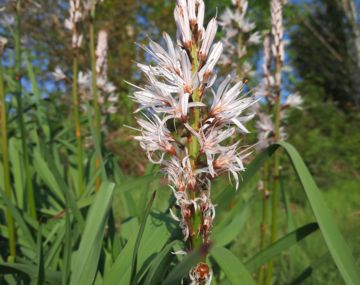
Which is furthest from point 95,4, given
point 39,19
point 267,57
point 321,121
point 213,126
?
point 321,121

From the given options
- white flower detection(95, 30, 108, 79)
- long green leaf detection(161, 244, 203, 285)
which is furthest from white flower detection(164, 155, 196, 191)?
white flower detection(95, 30, 108, 79)

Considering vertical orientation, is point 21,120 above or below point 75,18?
below

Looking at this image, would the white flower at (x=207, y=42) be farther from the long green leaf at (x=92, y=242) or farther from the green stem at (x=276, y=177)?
the green stem at (x=276, y=177)

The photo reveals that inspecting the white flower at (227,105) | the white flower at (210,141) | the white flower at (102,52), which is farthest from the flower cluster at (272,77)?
the white flower at (102,52)

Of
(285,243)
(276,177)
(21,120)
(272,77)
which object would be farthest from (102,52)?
(285,243)

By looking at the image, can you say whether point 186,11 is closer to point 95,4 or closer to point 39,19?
point 95,4

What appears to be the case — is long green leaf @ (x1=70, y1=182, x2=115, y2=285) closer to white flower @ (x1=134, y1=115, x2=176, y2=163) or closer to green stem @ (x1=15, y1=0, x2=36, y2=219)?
white flower @ (x1=134, y1=115, x2=176, y2=163)

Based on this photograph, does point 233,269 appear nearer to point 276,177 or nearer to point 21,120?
point 276,177
